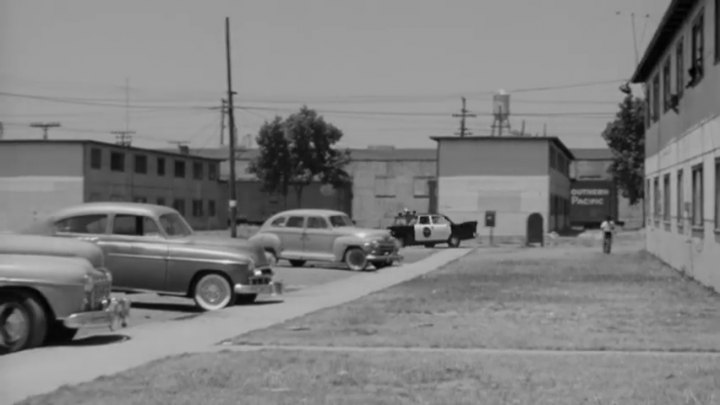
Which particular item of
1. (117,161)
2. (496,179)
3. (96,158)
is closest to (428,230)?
(496,179)

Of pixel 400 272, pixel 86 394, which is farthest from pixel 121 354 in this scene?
pixel 400 272

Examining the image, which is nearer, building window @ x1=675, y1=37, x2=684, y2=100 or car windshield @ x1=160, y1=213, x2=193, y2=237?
car windshield @ x1=160, y1=213, x2=193, y2=237

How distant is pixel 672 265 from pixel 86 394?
83.9ft

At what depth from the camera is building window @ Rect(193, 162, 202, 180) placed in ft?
266

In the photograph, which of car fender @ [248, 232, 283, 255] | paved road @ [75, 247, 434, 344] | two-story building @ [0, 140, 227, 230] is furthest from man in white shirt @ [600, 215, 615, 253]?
two-story building @ [0, 140, 227, 230]

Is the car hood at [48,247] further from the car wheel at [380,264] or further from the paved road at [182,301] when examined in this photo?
the car wheel at [380,264]

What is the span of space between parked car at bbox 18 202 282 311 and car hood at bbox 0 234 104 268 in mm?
3960

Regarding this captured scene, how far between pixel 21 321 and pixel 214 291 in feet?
21.3

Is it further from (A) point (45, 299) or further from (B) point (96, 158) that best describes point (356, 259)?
(B) point (96, 158)

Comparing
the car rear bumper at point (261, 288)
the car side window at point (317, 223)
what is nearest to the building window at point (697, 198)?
the car side window at point (317, 223)

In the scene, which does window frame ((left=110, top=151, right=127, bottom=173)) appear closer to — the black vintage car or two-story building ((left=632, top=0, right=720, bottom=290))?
the black vintage car

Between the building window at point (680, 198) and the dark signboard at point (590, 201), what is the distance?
182 feet

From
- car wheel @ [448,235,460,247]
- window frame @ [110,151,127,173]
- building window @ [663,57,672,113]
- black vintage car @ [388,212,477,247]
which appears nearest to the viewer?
building window @ [663,57,672,113]

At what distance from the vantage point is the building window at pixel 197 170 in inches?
3194
